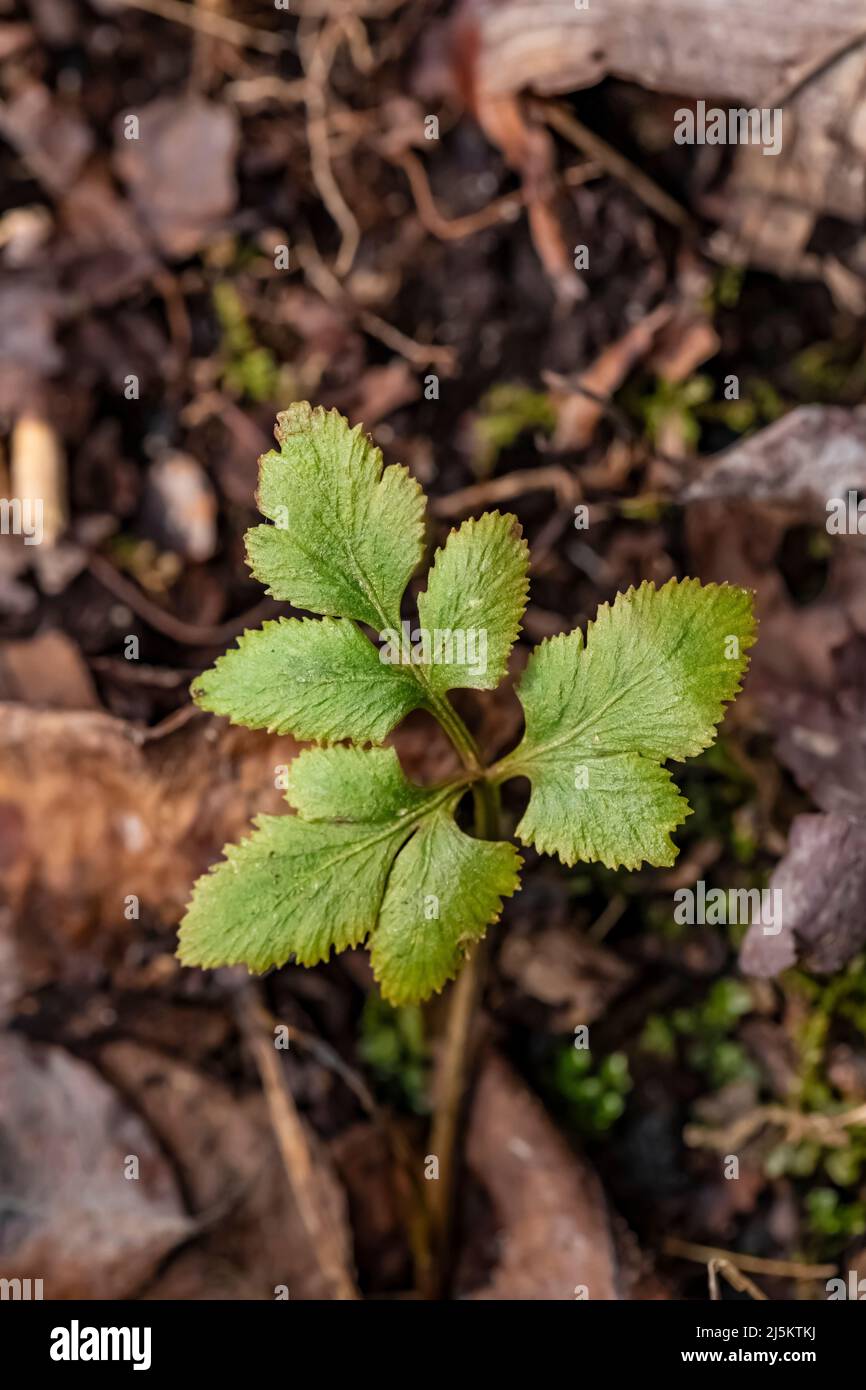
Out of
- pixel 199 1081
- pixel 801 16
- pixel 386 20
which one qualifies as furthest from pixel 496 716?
pixel 386 20

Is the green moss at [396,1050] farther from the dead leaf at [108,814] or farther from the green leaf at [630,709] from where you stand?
the green leaf at [630,709]

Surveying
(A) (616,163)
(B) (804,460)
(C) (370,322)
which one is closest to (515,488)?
(C) (370,322)

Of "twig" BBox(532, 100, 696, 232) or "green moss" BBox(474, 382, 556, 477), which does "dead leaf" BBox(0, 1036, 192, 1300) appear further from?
"twig" BBox(532, 100, 696, 232)

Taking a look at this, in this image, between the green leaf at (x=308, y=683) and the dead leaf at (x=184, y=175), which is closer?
the green leaf at (x=308, y=683)

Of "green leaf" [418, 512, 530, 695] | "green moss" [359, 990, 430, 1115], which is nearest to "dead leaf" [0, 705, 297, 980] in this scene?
"green moss" [359, 990, 430, 1115]

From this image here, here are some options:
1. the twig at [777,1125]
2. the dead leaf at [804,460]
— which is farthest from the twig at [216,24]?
the twig at [777,1125]
